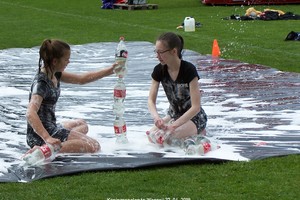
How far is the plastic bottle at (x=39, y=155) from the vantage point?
5887mm

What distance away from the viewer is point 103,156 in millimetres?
6160

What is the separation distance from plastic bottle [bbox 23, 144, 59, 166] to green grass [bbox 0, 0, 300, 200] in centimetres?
40

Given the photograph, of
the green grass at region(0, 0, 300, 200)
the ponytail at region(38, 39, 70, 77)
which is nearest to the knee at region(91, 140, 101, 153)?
the green grass at region(0, 0, 300, 200)

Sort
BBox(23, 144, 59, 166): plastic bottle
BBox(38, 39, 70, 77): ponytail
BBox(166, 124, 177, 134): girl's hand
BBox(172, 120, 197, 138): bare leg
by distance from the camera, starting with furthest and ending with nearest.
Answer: BBox(172, 120, 197, 138): bare leg
BBox(166, 124, 177, 134): girl's hand
BBox(38, 39, 70, 77): ponytail
BBox(23, 144, 59, 166): plastic bottle

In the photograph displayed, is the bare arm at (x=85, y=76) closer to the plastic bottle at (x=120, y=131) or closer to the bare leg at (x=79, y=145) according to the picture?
the plastic bottle at (x=120, y=131)

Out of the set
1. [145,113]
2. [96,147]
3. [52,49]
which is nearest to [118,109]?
[96,147]

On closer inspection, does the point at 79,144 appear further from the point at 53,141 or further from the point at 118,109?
the point at 118,109

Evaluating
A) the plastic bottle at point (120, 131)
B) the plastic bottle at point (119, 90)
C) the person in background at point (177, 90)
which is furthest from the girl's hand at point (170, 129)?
the plastic bottle at point (119, 90)

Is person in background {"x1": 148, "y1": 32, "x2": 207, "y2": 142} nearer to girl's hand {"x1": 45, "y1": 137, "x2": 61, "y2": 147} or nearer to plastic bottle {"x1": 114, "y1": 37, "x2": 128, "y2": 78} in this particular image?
plastic bottle {"x1": 114, "y1": 37, "x2": 128, "y2": 78}

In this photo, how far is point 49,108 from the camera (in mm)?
6301

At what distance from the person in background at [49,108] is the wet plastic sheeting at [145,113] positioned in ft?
0.53

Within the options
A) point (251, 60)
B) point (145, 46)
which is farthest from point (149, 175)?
point (145, 46)

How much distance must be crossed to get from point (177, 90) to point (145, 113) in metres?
1.42

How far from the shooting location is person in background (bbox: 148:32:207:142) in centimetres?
648
